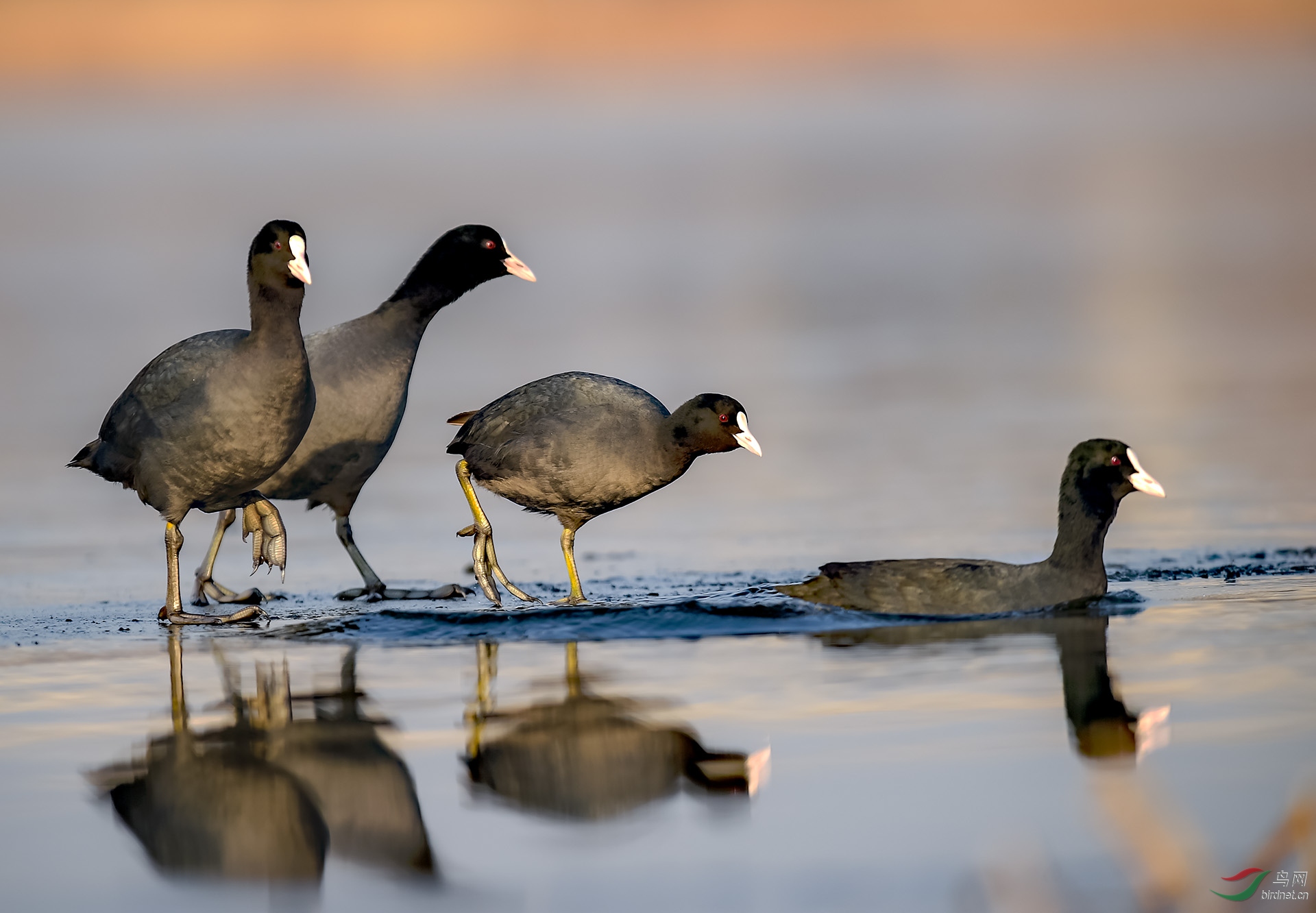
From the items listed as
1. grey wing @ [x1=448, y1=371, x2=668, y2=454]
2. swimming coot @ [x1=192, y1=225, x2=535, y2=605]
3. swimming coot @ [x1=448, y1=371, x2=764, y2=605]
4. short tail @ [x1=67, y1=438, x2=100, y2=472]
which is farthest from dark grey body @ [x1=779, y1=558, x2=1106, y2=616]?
short tail @ [x1=67, y1=438, x2=100, y2=472]

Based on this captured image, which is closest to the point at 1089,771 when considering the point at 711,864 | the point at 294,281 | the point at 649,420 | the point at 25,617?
the point at 711,864

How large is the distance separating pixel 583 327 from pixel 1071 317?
17.5 ft

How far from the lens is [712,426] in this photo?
8109 millimetres

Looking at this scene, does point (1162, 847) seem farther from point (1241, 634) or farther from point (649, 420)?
point (649, 420)

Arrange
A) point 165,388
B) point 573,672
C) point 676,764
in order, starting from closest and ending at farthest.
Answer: point 676,764
point 573,672
point 165,388

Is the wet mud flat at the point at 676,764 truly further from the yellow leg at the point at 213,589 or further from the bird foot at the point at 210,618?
the yellow leg at the point at 213,589

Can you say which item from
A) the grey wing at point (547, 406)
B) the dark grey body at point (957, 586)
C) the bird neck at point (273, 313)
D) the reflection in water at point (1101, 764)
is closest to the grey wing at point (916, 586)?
the dark grey body at point (957, 586)

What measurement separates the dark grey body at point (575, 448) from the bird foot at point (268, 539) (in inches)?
41.1

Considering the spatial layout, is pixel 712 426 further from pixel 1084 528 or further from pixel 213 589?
pixel 213 589

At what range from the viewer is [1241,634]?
249 inches

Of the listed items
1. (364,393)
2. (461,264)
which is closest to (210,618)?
(364,393)

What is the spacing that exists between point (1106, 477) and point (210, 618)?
378cm

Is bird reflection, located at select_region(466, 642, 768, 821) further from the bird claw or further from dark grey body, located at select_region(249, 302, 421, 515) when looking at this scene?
dark grey body, located at select_region(249, 302, 421, 515)

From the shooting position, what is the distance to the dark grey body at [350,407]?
8.95 metres
